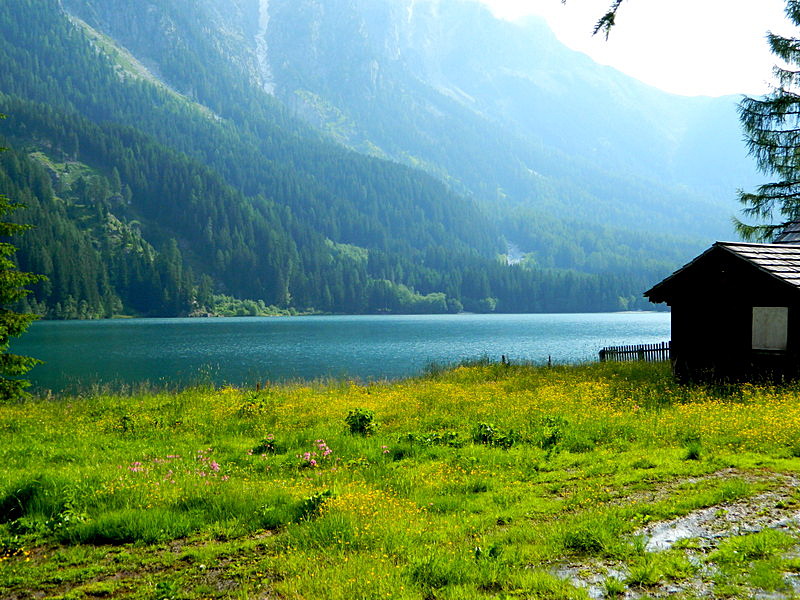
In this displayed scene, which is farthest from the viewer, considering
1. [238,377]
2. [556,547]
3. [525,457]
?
[238,377]

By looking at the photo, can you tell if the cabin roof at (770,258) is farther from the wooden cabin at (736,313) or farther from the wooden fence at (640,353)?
the wooden fence at (640,353)

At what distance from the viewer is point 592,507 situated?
28.8 feet

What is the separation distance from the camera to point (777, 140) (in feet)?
106

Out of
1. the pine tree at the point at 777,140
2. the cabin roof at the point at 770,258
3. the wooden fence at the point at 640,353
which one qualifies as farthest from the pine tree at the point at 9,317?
the pine tree at the point at 777,140

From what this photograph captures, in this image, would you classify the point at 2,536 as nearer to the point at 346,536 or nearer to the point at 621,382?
the point at 346,536

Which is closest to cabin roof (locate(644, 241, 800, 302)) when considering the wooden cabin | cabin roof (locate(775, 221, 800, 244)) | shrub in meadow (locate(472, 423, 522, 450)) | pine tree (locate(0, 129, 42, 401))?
the wooden cabin

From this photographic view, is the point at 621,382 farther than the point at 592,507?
Yes

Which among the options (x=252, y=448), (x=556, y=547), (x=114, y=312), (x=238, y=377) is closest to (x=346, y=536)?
(x=556, y=547)

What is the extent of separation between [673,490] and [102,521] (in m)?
9.50

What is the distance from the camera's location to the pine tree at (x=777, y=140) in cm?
3075

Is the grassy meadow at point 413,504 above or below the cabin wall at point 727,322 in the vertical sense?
below

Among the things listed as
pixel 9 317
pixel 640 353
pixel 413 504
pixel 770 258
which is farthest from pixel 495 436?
pixel 640 353

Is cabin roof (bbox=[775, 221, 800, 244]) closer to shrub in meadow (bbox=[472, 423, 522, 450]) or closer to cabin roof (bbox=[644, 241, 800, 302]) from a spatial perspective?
cabin roof (bbox=[644, 241, 800, 302])

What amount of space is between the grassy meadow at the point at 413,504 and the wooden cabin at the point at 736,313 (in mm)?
4221
